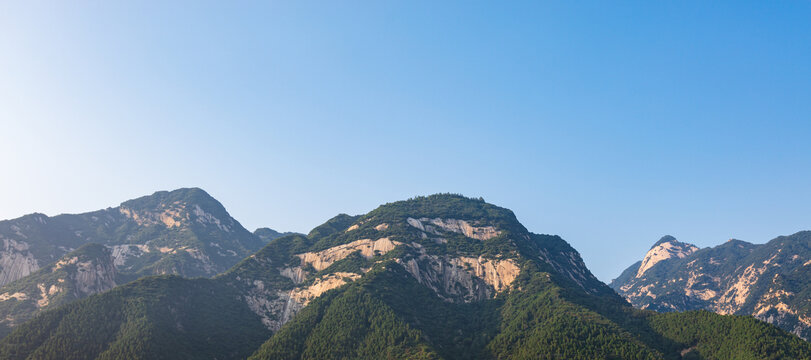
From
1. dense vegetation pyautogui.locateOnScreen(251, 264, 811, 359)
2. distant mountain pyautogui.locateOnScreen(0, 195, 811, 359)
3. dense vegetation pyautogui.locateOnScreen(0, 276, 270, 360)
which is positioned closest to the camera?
dense vegetation pyautogui.locateOnScreen(251, 264, 811, 359)

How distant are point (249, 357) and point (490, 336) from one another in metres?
82.1

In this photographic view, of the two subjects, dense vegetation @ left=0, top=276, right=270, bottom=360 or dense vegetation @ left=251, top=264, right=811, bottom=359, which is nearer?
dense vegetation @ left=251, top=264, right=811, bottom=359

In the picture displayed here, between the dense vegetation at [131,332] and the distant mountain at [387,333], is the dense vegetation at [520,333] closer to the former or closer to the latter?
the distant mountain at [387,333]

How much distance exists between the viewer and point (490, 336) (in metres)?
178

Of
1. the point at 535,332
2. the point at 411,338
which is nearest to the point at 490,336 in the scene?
the point at 535,332

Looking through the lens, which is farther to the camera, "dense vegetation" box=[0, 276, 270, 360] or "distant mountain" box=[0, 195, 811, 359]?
"dense vegetation" box=[0, 276, 270, 360]

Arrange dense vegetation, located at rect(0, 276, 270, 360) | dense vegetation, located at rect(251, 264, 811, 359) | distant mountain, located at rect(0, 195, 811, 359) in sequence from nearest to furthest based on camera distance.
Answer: dense vegetation, located at rect(251, 264, 811, 359) → distant mountain, located at rect(0, 195, 811, 359) → dense vegetation, located at rect(0, 276, 270, 360)

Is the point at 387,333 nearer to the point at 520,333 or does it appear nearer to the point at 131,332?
the point at 520,333

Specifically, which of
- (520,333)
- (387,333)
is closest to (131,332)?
(387,333)

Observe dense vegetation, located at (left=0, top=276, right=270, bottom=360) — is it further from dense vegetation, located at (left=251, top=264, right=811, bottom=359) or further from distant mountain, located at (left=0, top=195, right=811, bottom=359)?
dense vegetation, located at (left=251, top=264, right=811, bottom=359)

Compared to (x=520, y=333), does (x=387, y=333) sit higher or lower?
lower

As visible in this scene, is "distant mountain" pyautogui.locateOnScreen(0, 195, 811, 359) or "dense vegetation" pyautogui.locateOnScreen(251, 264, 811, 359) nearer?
"dense vegetation" pyautogui.locateOnScreen(251, 264, 811, 359)

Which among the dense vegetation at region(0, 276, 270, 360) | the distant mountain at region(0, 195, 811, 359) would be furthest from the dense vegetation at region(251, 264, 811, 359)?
the dense vegetation at region(0, 276, 270, 360)

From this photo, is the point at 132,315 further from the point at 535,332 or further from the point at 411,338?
the point at 535,332
